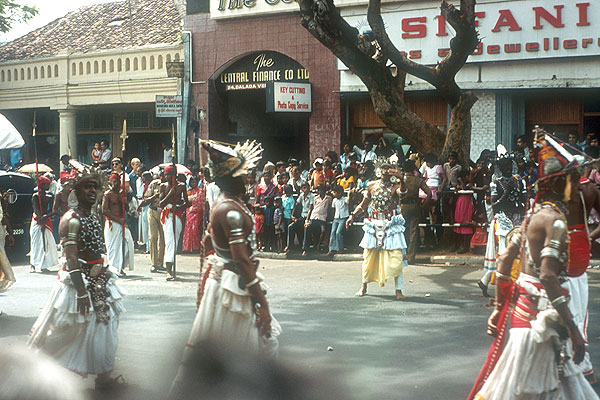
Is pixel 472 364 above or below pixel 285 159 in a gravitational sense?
below

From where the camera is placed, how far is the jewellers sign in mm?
18859

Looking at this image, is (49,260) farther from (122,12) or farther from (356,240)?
(122,12)

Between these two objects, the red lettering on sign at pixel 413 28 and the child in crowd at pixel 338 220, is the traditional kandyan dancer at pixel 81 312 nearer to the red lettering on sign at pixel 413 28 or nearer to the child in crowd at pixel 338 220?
the child in crowd at pixel 338 220

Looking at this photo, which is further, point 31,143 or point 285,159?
point 31,143

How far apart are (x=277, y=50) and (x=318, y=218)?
802cm

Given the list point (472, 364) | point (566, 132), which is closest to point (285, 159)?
point (566, 132)

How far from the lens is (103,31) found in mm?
29703

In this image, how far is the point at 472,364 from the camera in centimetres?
744

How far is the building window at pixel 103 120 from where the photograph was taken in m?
29.4

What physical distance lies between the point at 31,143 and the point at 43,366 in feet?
95.1

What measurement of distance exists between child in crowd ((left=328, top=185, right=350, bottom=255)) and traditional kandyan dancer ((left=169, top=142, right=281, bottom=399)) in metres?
10.4

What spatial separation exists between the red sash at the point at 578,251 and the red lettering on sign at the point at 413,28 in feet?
50.2

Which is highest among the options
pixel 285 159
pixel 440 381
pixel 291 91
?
pixel 291 91

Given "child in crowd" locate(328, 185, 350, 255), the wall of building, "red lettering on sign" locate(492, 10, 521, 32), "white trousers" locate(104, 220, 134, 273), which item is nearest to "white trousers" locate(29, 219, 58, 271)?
"white trousers" locate(104, 220, 134, 273)
